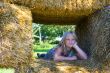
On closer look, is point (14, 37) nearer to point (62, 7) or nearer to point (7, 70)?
point (7, 70)

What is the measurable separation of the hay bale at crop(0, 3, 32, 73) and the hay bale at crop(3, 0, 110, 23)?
0.29m

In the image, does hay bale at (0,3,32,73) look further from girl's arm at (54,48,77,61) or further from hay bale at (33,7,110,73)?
girl's arm at (54,48,77,61)

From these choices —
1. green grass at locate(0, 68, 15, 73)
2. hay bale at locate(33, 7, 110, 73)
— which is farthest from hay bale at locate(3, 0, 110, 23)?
green grass at locate(0, 68, 15, 73)

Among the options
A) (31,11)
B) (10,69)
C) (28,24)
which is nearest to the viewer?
(10,69)

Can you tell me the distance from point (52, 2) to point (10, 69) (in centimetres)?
118

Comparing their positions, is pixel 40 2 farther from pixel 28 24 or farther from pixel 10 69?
pixel 10 69

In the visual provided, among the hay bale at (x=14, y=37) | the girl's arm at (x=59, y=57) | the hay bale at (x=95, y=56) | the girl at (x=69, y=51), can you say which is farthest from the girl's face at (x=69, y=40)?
the hay bale at (x=14, y=37)

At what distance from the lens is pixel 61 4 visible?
207 inches

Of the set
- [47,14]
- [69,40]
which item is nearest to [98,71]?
[69,40]

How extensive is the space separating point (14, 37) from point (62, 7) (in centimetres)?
93

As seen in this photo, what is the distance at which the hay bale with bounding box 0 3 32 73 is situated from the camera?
4602 millimetres

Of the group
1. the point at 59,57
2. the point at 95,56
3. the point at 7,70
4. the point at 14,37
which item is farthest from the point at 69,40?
the point at 7,70

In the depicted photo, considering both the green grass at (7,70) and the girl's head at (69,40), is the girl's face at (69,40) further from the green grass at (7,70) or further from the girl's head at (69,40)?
the green grass at (7,70)

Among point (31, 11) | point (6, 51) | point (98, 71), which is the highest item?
point (31, 11)
